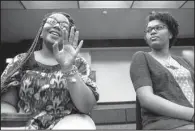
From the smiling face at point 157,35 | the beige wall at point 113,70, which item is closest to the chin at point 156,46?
the smiling face at point 157,35

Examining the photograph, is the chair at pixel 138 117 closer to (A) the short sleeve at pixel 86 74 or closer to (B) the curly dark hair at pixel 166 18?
(A) the short sleeve at pixel 86 74

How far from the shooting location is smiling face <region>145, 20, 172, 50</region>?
142 cm

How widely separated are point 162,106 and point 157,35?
1.51ft

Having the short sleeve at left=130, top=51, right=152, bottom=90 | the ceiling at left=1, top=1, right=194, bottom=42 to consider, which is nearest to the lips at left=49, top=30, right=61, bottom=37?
the short sleeve at left=130, top=51, right=152, bottom=90

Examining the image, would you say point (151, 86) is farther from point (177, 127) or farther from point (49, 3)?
point (49, 3)

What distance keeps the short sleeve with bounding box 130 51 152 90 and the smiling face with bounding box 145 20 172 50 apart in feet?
0.34

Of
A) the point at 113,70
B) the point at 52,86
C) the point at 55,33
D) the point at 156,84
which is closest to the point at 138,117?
the point at 156,84

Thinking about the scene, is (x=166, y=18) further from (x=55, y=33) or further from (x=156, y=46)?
(x=55, y=33)

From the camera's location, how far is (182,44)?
6.30m

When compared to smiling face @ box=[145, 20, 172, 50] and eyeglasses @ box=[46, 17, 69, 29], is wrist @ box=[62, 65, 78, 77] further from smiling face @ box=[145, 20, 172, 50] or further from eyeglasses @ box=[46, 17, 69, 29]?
smiling face @ box=[145, 20, 172, 50]

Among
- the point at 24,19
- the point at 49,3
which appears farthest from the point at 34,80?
the point at 24,19

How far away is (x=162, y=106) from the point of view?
1.16 metres

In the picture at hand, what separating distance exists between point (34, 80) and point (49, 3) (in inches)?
146

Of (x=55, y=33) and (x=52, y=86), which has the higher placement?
(x=55, y=33)
